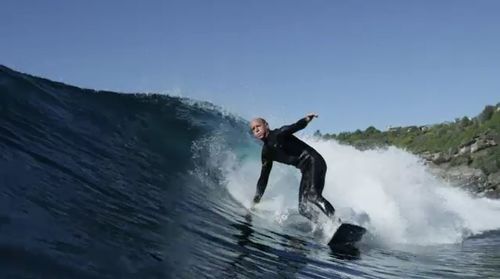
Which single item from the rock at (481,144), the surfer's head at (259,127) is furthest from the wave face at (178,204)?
the rock at (481,144)

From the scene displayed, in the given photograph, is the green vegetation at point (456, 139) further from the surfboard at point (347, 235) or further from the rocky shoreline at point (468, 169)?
the surfboard at point (347, 235)

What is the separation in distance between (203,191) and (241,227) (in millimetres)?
2785

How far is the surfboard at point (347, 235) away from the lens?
872cm

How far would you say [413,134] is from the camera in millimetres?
85500

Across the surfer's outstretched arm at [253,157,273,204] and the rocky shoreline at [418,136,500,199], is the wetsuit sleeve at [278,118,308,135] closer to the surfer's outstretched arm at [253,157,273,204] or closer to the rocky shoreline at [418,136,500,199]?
the surfer's outstretched arm at [253,157,273,204]

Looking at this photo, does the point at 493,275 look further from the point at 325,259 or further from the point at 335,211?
the point at 335,211

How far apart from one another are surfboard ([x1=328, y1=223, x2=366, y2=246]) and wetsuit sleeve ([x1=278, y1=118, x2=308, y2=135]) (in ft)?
5.92

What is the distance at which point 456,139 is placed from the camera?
65.6m

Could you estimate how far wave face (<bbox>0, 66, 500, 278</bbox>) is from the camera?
497 cm

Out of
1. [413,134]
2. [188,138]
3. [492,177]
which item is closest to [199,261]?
[188,138]

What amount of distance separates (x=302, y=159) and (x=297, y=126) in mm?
717

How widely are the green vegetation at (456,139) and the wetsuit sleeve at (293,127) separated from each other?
42.5 ft

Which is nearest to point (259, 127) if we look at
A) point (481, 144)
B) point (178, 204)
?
point (178, 204)

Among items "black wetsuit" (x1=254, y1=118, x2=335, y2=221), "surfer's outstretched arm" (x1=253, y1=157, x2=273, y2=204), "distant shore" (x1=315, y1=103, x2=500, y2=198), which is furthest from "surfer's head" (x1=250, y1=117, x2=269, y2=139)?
"distant shore" (x1=315, y1=103, x2=500, y2=198)
